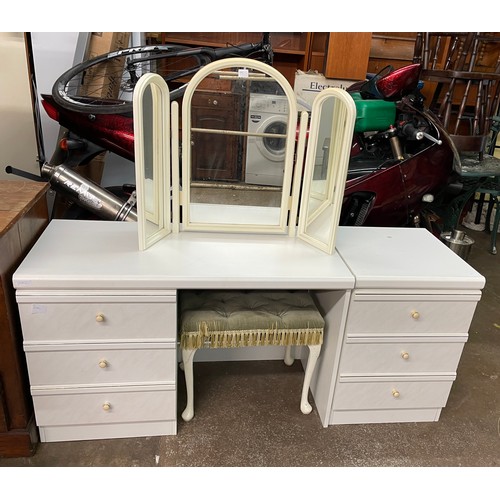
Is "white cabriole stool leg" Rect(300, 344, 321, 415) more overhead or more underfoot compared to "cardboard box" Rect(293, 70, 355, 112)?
more underfoot

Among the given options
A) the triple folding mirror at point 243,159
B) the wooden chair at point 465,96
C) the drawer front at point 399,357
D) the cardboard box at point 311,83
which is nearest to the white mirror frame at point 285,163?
the triple folding mirror at point 243,159

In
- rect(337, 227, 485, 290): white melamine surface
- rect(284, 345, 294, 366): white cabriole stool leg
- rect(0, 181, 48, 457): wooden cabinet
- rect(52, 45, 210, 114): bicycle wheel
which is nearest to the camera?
rect(0, 181, 48, 457): wooden cabinet

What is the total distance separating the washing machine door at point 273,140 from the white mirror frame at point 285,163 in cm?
3

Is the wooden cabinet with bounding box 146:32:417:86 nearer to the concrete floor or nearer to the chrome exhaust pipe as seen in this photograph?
the chrome exhaust pipe

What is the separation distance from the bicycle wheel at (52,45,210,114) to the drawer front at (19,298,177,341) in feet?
3.48

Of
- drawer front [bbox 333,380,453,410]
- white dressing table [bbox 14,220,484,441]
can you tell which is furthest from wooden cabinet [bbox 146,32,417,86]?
drawer front [bbox 333,380,453,410]

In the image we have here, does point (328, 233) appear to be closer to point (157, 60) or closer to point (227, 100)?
point (227, 100)

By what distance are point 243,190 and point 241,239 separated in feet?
0.66

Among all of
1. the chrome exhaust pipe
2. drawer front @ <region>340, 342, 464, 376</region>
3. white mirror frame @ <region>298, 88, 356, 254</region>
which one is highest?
white mirror frame @ <region>298, 88, 356, 254</region>

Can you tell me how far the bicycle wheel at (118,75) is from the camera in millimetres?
2033

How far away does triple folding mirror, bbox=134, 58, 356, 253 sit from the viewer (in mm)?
1358

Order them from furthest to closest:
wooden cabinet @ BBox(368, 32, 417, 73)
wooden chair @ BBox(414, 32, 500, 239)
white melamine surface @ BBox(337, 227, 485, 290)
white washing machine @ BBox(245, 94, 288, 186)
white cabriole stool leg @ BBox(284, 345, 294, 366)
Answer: wooden cabinet @ BBox(368, 32, 417, 73), wooden chair @ BBox(414, 32, 500, 239), white cabriole stool leg @ BBox(284, 345, 294, 366), white washing machine @ BBox(245, 94, 288, 186), white melamine surface @ BBox(337, 227, 485, 290)

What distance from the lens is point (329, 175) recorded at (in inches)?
57.9

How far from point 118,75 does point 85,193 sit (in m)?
0.90
